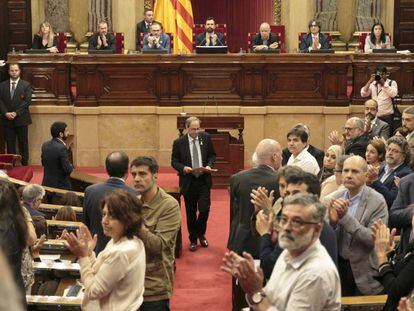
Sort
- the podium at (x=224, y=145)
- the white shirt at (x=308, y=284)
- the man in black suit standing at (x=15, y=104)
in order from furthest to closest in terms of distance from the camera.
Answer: the man in black suit standing at (x=15, y=104) < the podium at (x=224, y=145) < the white shirt at (x=308, y=284)

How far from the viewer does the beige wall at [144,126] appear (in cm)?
1172

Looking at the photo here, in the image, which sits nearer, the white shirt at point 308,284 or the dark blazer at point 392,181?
the white shirt at point 308,284

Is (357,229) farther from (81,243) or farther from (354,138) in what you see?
(354,138)

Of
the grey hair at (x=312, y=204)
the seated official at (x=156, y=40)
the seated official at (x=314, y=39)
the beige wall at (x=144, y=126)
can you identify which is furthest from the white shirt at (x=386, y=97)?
the grey hair at (x=312, y=204)

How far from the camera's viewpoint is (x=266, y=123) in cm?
1178

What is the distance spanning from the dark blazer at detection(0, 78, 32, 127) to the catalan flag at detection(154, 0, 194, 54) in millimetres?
3530

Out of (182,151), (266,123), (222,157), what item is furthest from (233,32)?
(182,151)

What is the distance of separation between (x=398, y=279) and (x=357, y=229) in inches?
36.3

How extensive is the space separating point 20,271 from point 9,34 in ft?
39.0

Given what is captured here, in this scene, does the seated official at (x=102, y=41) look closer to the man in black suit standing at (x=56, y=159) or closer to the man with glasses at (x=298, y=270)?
the man in black suit standing at (x=56, y=159)

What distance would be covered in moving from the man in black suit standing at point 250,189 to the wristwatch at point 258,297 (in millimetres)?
2305

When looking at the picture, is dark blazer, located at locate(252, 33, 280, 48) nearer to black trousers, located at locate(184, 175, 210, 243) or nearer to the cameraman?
the cameraman

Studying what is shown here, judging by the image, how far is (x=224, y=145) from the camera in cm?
1038

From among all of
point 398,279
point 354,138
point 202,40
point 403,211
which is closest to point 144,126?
point 202,40
